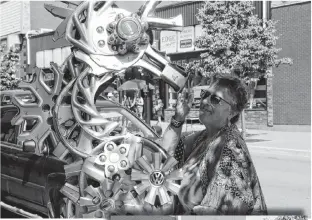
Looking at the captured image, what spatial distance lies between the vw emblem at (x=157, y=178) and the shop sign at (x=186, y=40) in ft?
56.0

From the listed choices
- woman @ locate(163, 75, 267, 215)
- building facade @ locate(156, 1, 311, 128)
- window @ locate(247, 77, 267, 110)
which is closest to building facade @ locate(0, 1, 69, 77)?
building facade @ locate(156, 1, 311, 128)

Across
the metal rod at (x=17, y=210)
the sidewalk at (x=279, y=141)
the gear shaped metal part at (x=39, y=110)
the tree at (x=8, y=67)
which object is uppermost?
the tree at (x=8, y=67)

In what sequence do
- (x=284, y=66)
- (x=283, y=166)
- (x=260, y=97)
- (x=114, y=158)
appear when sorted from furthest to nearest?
(x=260, y=97)
(x=284, y=66)
(x=283, y=166)
(x=114, y=158)

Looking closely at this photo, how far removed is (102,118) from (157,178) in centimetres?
53

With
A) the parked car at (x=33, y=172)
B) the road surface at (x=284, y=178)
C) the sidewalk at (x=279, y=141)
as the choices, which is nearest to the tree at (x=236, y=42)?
the sidewalk at (x=279, y=141)

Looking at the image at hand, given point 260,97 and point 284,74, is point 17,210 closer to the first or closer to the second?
point 284,74

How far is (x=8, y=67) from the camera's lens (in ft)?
68.9

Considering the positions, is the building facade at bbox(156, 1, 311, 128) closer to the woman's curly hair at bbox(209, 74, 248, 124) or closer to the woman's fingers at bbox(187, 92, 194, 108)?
the woman's fingers at bbox(187, 92, 194, 108)

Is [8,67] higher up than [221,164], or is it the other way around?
[8,67]

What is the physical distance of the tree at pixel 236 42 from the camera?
12.9m

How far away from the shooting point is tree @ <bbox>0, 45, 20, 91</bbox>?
66.0 ft

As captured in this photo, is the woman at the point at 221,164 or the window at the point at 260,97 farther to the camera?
the window at the point at 260,97

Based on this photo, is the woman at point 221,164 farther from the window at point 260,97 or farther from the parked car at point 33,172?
the window at point 260,97

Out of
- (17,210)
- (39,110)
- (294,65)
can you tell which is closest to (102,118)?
(39,110)
